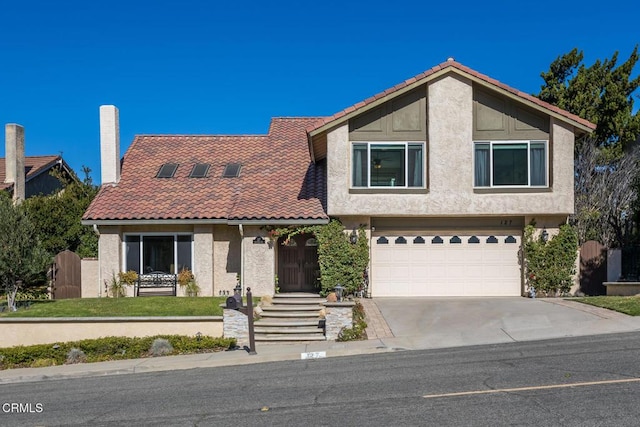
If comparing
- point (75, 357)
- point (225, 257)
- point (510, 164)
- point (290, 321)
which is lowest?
point (75, 357)

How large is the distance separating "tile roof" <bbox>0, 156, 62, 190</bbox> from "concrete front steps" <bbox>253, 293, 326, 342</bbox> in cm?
1665

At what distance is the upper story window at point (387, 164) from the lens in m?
20.3

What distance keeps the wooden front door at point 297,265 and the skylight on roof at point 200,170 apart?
4.38 m

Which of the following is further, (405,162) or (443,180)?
(405,162)

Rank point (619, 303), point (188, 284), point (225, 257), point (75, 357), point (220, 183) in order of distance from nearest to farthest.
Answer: point (75, 357), point (619, 303), point (188, 284), point (225, 257), point (220, 183)

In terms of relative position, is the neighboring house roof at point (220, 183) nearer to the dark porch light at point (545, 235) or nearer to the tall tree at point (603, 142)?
the dark porch light at point (545, 235)

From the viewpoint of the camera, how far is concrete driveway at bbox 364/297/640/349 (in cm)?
1459

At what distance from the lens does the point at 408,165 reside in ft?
66.5

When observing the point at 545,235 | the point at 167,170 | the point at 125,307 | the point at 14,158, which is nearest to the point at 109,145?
the point at 167,170

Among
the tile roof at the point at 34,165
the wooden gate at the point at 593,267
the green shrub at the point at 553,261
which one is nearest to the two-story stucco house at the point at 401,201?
the green shrub at the point at 553,261

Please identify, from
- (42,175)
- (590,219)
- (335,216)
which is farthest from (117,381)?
(42,175)

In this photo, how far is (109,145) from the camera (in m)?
23.2

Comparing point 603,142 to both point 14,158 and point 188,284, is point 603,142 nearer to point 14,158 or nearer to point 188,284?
point 188,284

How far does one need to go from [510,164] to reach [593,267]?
446cm
